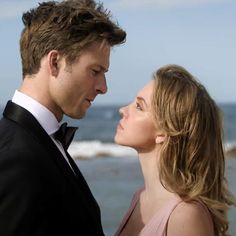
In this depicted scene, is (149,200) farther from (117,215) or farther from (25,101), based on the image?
(117,215)

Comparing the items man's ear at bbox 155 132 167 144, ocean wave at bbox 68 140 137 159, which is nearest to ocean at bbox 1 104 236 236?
ocean wave at bbox 68 140 137 159

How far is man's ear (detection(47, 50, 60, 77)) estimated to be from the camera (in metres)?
2.59

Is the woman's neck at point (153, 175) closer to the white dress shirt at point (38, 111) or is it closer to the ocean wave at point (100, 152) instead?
the white dress shirt at point (38, 111)

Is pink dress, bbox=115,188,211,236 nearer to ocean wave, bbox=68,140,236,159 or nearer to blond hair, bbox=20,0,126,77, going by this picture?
blond hair, bbox=20,0,126,77

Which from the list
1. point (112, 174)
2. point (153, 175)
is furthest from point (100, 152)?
point (153, 175)

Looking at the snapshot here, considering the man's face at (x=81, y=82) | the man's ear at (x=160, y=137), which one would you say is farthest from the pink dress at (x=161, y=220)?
the man's face at (x=81, y=82)

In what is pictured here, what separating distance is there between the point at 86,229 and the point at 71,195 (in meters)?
0.15

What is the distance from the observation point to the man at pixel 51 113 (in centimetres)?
232

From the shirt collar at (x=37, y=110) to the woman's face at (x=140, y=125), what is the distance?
1.45 ft

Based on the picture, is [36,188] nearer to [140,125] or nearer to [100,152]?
[140,125]

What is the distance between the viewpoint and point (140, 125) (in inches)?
116

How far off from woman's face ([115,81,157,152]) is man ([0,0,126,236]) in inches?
10.6

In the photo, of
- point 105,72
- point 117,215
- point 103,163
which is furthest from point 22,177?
point 103,163

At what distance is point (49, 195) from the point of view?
237 cm
